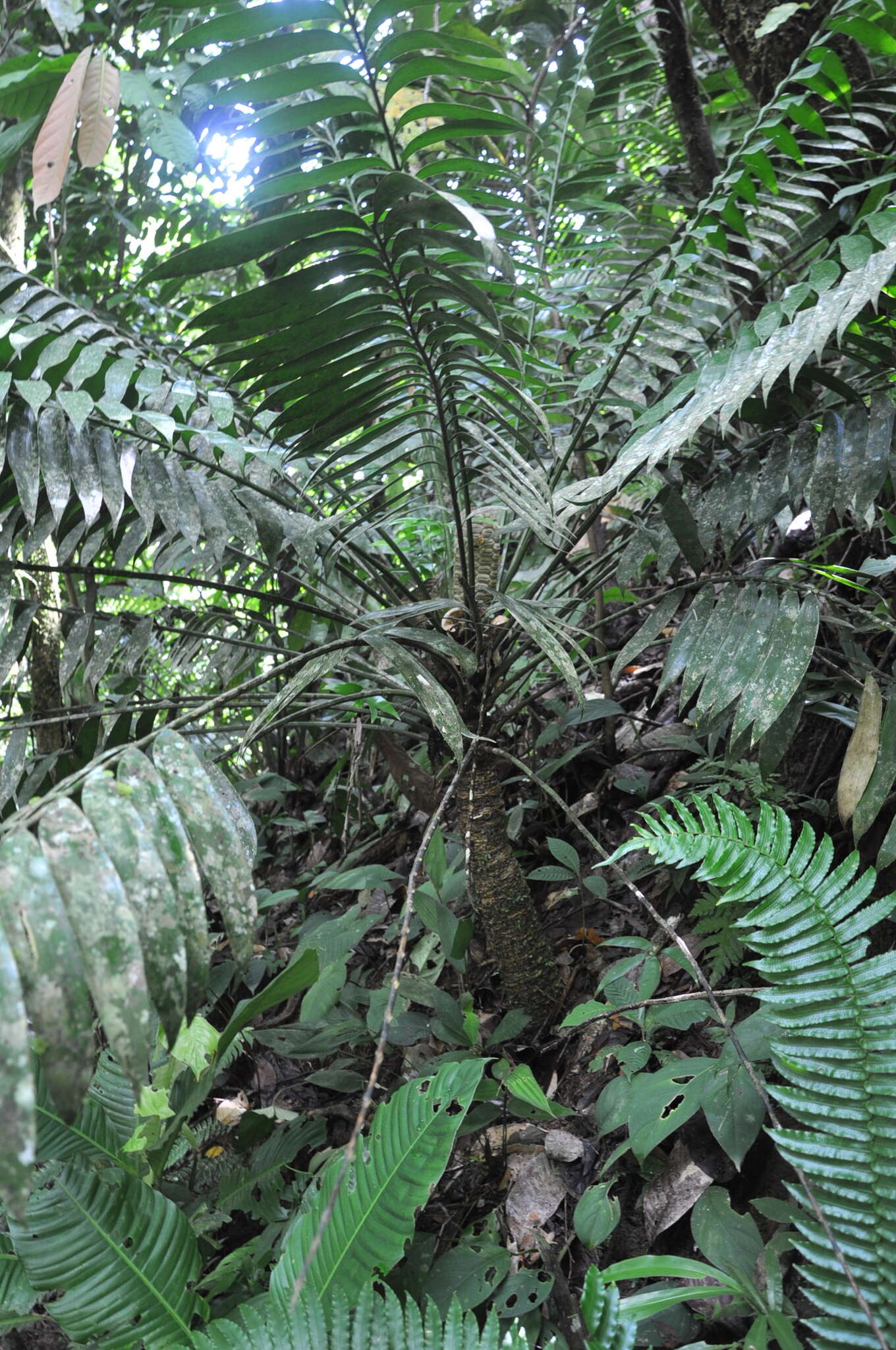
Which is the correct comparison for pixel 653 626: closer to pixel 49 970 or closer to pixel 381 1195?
pixel 381 1195

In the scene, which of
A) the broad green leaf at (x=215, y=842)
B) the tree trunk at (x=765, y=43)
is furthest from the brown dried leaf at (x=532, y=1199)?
the tree trunk at (x=765, y=43)

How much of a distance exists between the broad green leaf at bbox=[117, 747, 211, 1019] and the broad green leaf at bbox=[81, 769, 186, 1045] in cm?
1

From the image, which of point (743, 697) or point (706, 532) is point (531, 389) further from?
point (743, 697)

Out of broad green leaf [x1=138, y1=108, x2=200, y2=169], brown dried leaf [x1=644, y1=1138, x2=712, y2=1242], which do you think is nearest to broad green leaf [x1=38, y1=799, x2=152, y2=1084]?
brown dried leaf [x1=644, y1=1138, x2=712, y2=1242]

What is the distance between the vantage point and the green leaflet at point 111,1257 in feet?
3.29

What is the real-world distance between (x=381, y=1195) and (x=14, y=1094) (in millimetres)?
648

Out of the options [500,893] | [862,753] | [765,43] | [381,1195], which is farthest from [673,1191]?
[765,43]

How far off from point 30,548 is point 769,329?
Result: 1153mm

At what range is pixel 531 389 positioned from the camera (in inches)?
69.5

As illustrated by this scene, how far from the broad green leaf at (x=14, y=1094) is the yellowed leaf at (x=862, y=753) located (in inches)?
38.1

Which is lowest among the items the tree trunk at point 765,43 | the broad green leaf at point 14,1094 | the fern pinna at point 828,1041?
the fern pinna at point 828,1041

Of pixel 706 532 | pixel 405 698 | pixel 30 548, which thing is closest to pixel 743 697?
pixel 706 532

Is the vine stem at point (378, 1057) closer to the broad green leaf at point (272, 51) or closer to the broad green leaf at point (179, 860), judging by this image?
the broad green leaf at point (179, 860)

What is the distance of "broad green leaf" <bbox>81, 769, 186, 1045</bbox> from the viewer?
594 mm
